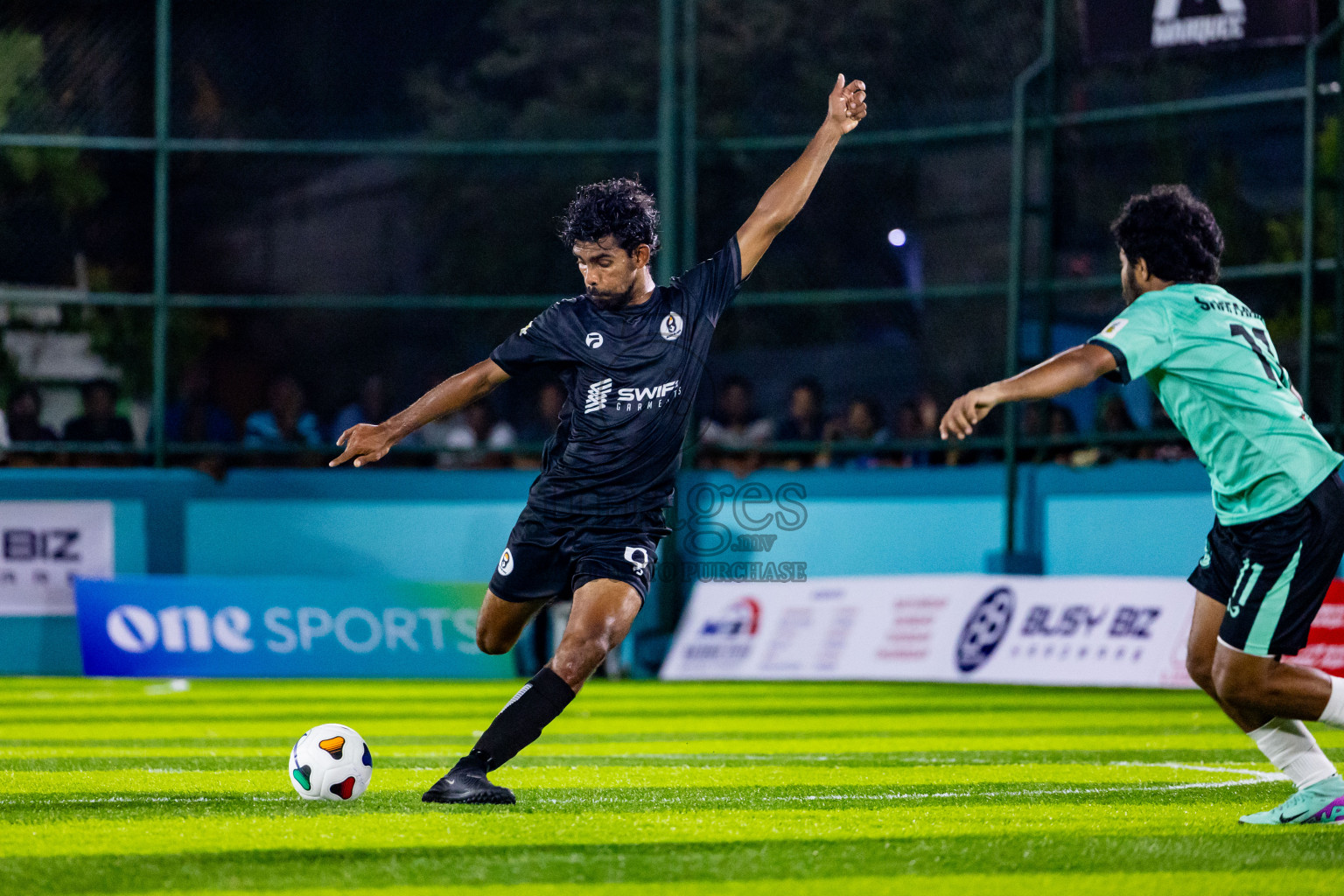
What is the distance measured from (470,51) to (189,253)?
3.84 m

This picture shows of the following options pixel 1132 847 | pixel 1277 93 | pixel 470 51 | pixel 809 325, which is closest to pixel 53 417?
pixel 470 51

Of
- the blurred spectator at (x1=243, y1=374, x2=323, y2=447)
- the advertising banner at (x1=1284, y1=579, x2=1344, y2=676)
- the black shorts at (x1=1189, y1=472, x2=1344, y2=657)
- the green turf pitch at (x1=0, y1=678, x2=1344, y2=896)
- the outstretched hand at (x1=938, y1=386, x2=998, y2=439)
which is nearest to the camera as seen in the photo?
the green turf pitch at (x1=0, y1=678, x2=1344, y2=896)

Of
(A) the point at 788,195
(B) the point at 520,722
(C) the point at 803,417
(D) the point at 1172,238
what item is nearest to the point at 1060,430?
(C) the point at 803,417

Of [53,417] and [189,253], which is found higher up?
[189,253]

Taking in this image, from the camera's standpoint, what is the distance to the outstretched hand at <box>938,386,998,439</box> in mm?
5055

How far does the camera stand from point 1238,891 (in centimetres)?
454

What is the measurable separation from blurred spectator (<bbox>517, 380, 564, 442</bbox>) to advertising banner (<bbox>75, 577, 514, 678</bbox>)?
2.35 metres

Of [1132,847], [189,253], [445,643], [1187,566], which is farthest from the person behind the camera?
[189,253]

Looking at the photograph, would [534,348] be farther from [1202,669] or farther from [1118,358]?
[1202,669]

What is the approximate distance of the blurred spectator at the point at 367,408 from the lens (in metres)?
18.2

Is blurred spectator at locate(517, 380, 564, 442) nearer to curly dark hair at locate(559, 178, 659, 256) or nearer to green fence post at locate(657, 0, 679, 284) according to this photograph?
green fence post at locate(657, 0, 679, 284)

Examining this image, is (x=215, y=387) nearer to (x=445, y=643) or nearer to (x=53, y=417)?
(x=53, y=417)

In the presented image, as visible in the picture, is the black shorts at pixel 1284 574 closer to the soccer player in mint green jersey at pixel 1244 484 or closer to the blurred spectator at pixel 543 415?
the soccer player in mint green jersey at pixel 1244 484

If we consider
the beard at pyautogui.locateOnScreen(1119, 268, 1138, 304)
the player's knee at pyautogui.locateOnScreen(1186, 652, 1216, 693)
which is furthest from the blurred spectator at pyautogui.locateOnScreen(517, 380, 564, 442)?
the player's knee at pyautogui.locateOnScreen(1186, 652, 1216, 693)
